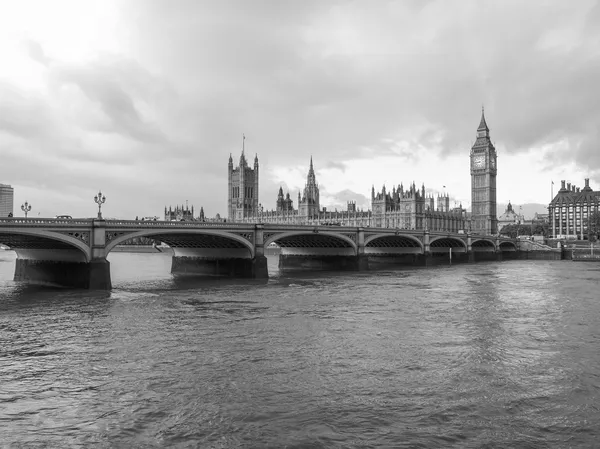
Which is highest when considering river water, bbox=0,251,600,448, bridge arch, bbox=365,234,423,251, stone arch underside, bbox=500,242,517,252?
bridge arch, bbox=365,234,423,251

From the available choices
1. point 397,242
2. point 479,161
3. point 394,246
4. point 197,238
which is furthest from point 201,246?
point 479,161

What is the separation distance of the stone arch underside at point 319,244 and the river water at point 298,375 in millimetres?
29633

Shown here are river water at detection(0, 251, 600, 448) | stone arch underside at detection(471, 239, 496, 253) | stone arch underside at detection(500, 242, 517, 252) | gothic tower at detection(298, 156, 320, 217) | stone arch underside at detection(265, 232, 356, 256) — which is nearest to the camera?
river water at detection(0, 251, 600, 448)

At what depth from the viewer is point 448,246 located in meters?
93.4

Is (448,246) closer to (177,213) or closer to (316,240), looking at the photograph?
(316,240)

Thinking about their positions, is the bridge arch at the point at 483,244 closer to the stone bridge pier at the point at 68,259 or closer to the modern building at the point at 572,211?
the modern building at the point at 572,211

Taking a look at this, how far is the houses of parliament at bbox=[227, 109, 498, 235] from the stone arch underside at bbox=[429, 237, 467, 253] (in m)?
32.9

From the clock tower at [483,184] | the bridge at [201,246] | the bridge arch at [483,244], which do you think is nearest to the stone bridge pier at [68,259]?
the bridge at [201,246]

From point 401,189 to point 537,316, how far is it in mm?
116071

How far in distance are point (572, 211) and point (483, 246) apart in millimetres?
76066

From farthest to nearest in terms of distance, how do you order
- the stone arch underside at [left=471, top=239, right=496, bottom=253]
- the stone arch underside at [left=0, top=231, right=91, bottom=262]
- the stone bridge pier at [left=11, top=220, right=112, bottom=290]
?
1. the stone arch underside at [left=471, top=239, right=496, bottom=253]
2. the stone bridge pier at [left=11, top=220, right=112, bottom=290]
3. the stone arch underside at [left=0, top=231, right=91, bottom=262]

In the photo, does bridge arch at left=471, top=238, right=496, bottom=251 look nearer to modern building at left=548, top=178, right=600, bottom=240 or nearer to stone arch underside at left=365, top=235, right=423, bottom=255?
stone arch underside at left=365, top=235, right=423, bottom=255

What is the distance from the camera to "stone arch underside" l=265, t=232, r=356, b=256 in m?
58.2

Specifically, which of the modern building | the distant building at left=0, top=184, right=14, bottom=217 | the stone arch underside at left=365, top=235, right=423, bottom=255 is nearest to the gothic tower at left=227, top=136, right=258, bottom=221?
the distant building at left=0, top=184, right=14, bottom=217
